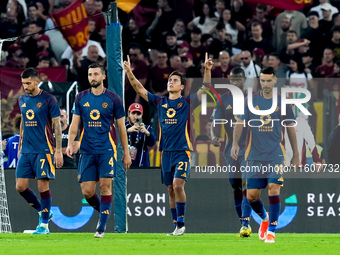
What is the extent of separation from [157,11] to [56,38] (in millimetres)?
2546

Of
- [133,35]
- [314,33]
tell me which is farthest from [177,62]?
[314,33]

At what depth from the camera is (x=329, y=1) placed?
20.1 metres

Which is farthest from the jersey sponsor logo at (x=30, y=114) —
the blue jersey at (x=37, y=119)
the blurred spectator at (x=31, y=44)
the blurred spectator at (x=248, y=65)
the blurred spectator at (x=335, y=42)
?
the blurred spectator at (x=335, y=42)

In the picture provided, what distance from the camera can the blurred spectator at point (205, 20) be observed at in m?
19.9

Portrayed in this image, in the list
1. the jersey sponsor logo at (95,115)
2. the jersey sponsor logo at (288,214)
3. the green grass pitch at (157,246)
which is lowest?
the jersey sponsor logo at (288,214)

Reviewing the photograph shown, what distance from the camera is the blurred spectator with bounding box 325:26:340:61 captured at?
1900 centimetres

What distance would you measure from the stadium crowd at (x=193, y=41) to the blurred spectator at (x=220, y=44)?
0.9 inches

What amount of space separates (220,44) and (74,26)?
3.37 meters

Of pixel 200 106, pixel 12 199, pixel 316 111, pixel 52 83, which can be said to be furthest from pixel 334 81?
pixel 12 199

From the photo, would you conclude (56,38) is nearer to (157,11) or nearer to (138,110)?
(157,11)

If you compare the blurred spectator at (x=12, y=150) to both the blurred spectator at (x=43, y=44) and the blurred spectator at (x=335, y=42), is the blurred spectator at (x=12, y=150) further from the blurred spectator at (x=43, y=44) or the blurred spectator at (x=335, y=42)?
the blurred spectator at (x=335, y=42)

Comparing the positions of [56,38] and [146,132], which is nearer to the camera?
[146,132]

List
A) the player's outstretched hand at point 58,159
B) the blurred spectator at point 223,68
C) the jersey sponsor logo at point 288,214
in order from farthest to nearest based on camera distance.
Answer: the blurred spectator at point 223,68 < the jersey sponsor logo at point 288,214 < the player's outstretched hand at point 58,159

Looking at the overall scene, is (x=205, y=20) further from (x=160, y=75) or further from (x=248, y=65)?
(x=160, y=75)
